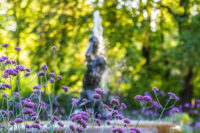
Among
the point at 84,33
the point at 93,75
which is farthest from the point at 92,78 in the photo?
the point at 84,33

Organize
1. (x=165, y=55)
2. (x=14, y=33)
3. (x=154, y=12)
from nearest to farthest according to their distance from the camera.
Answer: (x=154, y=12) < (x=14, y=33) < (x=165, y=55)

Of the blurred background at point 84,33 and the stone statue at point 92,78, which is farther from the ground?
the blurred background at point 84,33

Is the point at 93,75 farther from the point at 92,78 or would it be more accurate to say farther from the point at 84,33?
the point at 84,33

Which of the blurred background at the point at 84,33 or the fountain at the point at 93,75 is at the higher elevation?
the blurred background at the point at 84,33

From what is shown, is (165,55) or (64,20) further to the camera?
(165,55)

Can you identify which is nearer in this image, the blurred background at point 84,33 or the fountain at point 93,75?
the fountain at point 93,75

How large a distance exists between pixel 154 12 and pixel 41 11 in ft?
14.8

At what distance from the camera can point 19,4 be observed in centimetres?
1140

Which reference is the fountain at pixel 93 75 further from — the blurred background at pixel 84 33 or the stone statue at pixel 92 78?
the blurred background at pixel 84 33

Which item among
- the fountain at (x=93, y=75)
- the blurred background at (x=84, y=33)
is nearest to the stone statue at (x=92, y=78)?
the fountain at (x=93, y=75)

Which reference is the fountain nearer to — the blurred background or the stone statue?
the stone statue

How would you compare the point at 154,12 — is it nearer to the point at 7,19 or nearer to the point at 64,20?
the point at 64,20

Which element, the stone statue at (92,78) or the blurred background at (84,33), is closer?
the stone statue at (92,78)

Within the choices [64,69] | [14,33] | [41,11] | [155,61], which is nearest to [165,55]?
[155,61]
